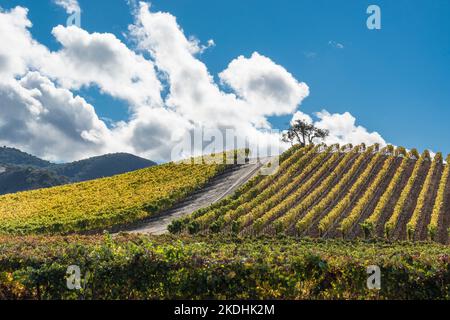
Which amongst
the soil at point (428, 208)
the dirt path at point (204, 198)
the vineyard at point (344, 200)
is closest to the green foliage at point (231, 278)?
the vineyard at point (344, 200)

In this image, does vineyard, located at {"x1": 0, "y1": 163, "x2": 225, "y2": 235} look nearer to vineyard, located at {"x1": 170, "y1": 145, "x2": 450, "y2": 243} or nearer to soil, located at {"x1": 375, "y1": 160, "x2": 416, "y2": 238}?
vineyard, located at {"x1": 170, "y1": 145, "x2": 450, "y2": 243}

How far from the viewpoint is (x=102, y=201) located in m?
54.8

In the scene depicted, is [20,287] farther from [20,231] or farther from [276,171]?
[276,171]

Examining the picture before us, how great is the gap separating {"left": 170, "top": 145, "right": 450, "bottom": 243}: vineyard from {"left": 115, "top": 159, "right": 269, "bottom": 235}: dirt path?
296 cm

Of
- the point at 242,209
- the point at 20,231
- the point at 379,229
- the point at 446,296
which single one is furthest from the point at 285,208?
the point at 446,296

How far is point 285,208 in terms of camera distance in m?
45.4

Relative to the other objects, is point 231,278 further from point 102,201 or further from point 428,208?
point 102,201

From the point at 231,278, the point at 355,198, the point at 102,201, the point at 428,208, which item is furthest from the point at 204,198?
the point at 231,278

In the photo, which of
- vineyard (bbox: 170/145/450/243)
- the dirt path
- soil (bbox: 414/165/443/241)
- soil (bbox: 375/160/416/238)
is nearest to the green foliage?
vineyard (bbox: 170/145/450/243)

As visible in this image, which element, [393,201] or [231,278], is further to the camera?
[393,201]

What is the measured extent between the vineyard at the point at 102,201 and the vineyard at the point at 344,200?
28.0ft

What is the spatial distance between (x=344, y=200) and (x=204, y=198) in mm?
16932

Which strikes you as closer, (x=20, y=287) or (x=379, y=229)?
(x=20, y=287)
